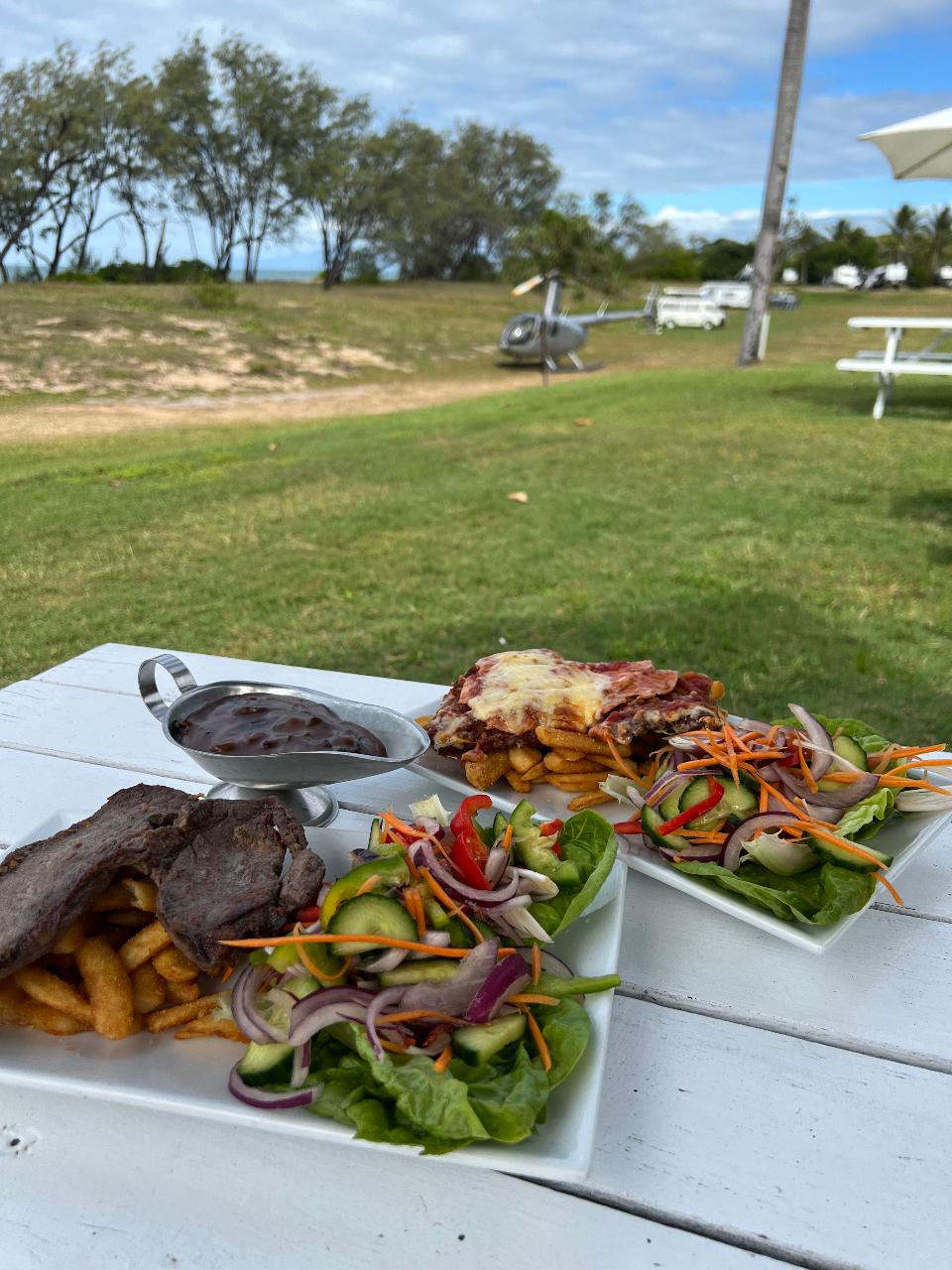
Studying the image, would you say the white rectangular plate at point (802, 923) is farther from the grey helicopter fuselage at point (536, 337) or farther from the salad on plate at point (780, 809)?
the grey helicopter fuselage at point (536, 337)

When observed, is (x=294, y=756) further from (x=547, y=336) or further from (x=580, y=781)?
(x=547, y=336)

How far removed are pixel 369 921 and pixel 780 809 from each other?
0.66 metres

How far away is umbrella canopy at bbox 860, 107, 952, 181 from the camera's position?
11.7 meters

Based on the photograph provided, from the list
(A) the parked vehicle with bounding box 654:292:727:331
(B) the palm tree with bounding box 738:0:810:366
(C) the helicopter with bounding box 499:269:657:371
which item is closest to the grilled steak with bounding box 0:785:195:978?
(B) the palm tree with bounding box 738:0:810:366

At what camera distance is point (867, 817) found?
1.45 meters

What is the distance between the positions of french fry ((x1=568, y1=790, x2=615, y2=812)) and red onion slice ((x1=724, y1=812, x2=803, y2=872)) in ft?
0.90

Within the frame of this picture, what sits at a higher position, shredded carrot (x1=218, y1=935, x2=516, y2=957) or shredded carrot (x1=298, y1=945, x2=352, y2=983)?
shredded carrot (x1=218, y1=935, x2=516, y2=957)

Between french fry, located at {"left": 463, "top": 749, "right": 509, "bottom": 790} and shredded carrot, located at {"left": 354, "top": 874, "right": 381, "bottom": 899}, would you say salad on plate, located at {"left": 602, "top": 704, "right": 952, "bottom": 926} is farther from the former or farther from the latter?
shredded carrot, located at {"left": 354, "top": 874, "right": 381, "bottom": 899}

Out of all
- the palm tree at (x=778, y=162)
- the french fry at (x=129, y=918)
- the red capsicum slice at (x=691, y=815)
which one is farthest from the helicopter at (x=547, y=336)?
the french fry at (x=129, y=918)

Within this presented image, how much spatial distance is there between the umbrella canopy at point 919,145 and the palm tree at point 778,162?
498 cm

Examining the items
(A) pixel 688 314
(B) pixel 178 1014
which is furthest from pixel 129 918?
(A) pixel 688 314

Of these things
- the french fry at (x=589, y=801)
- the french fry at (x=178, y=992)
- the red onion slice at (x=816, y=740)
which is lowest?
the french fry at (x=589, y=801)

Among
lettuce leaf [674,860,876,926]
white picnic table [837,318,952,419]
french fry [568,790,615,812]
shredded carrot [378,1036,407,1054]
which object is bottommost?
french fry [568,790,615,812]

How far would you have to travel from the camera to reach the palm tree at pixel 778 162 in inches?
654
